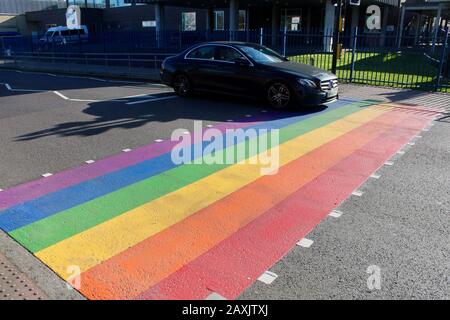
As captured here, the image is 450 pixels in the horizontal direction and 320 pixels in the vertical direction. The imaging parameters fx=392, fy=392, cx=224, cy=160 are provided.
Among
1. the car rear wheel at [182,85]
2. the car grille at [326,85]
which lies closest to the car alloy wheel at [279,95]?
the car grille at [326,85]

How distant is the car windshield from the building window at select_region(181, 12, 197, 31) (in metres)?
30.1

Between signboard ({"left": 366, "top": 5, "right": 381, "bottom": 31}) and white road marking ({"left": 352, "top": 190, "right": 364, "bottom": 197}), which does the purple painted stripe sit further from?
signboard ({"left": 366, "top": 5, "right": 381, "bottom": 31})

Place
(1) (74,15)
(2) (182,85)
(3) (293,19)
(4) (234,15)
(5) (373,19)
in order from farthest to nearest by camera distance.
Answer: (1) (74,15) → (3) (293,19) → (5) (373,19) → (4) (234,15) → (2) (182,85)

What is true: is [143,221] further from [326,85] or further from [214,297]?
[326,85]

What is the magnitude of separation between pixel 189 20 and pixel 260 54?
3131 centimetres

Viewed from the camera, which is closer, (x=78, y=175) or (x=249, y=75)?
(x=78, y=175)

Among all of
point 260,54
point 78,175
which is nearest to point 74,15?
point 260,54

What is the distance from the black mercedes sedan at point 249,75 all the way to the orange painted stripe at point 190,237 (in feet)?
11.2

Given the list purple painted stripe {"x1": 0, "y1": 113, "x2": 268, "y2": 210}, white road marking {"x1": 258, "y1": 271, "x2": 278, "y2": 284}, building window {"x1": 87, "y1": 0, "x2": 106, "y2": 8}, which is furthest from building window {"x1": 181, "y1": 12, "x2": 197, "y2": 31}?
white road marking {"x1": 258, "y1": 271, "x2": 278, "y2": 284}

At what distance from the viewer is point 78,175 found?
5.34 metres

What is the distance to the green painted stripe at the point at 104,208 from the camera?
12.4 ft

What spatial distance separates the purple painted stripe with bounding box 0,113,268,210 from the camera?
469 centimetres
